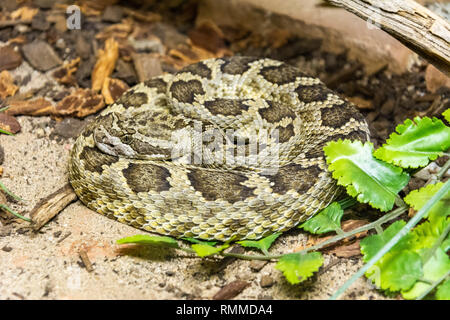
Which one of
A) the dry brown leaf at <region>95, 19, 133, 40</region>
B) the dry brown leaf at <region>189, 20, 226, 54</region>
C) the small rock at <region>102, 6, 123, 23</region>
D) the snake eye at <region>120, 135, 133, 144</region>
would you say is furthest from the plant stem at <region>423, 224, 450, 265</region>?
the small rock at <region>102, 6, 123, 23</region>

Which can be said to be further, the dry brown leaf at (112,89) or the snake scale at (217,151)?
the dry brown leaf at (112,89)

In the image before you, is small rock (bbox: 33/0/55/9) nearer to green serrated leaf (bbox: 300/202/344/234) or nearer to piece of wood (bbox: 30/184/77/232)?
piece of wood (bbox: 30/184/77/232)

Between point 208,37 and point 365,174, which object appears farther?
point 208,37

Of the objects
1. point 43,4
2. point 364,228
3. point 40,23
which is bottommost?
point 40,23

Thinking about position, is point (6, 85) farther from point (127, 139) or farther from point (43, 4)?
point (127, 139)

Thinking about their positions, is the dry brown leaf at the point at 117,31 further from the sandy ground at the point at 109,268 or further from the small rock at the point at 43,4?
the sandy ground at the point at 109,268

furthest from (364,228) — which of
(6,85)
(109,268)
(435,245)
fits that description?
(6,85)

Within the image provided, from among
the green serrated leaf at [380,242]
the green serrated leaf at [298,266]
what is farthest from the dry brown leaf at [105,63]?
the green serrated leaf at [380,242]
